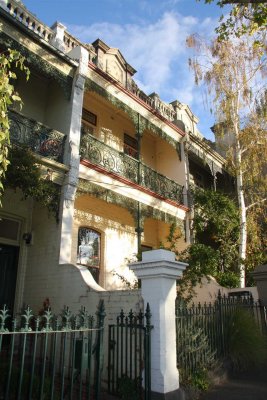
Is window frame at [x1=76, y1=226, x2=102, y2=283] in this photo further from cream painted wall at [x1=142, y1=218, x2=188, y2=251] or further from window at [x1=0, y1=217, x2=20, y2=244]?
cream painted wall at [x1=142, y1=218, x2=188, y2=251]

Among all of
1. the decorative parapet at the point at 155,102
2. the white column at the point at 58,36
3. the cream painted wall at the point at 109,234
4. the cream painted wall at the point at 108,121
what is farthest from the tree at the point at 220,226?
the white column at the point at 58,36

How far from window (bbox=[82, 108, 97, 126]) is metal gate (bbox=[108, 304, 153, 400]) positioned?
8.22 metres

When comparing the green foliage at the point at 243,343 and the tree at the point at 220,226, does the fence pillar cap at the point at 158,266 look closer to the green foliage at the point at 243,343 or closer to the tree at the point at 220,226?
the green foliage at the point at 243,343

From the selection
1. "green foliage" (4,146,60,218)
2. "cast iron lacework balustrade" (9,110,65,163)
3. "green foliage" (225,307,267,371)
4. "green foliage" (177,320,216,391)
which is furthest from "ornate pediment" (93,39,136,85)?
"green foliage" (177,320,216,391)

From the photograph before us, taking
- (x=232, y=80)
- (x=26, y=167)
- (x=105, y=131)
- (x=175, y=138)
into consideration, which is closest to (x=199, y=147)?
(x=175, y=138)

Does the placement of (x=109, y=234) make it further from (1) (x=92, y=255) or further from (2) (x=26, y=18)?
(2) (x=26, y=18)

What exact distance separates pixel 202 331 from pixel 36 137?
5.86 meters

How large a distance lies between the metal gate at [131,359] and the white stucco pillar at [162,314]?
13 centimetres

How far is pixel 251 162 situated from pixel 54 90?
336 inches

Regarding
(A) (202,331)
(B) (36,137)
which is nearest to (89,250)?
(B) (36,137)

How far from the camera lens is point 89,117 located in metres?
12.8

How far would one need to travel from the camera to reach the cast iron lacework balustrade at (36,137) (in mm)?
8578

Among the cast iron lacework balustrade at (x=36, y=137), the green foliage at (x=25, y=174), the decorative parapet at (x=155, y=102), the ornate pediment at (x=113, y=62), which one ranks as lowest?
the green foliage at (x=25, y=174)

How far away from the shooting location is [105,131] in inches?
525
